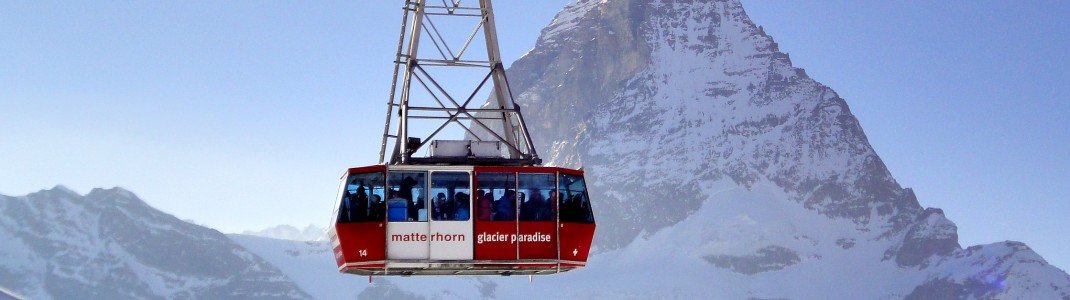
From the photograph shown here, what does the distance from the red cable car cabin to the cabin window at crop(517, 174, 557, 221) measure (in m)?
0.02

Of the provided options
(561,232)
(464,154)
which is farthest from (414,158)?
(561,232)

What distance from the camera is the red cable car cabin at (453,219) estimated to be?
37.1 metres

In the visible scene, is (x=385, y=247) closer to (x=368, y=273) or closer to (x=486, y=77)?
(x=368, y=273)

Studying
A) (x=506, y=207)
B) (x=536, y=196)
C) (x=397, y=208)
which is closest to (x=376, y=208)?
(x=397, y=208)

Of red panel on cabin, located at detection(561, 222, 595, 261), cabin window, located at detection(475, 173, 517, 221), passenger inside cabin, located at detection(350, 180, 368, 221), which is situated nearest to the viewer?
cabin window, located at detection(475, 173, 517, 221)

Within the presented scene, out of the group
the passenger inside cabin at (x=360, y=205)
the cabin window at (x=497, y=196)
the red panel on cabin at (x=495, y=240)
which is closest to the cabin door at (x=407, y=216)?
the passenger inside cabin at (x=360, y=205)

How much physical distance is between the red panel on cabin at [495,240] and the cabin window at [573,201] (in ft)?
4.54

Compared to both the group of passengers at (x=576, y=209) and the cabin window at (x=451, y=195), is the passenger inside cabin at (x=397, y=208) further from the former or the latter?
the group of passengers at (x=576, y=209)

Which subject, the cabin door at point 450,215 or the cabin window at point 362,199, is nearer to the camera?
the cabin door at point 450,215

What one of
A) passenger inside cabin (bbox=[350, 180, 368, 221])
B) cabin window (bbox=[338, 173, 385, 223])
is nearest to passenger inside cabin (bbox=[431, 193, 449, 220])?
cabin window (bbox=[338, 173, 385, 223])

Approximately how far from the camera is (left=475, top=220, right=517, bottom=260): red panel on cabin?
1464 inches

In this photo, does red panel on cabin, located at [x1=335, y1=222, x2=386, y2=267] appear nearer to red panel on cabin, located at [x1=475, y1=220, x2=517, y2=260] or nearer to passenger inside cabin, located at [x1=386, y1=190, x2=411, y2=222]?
passenger inside cabin, located at [x1=386, y1=190, x2=411, y2=222]

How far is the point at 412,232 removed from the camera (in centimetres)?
3716

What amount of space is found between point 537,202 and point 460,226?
1909mm
